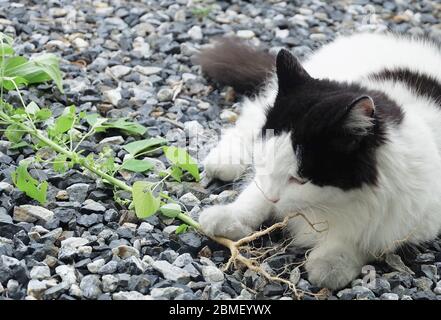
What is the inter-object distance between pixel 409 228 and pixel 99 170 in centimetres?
116

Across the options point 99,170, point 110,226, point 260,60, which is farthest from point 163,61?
point 110,226

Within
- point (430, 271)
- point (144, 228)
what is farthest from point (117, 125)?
point (430, 271)

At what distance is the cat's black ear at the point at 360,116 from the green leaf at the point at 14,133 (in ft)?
4.61

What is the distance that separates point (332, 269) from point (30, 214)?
1062mm

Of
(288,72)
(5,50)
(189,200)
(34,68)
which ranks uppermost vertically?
(288,72)

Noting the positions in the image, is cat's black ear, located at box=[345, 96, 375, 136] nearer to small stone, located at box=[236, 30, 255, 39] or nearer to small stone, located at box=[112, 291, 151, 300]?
small stone, located at box=[112, 291, 151, 300]

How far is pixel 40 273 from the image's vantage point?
224cm

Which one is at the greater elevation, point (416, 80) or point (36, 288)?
point (416, 80)

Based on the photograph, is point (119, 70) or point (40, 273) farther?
point (119, 70)

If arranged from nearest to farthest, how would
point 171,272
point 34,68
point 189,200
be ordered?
point 171,272 → point 189,200 → point 34,68

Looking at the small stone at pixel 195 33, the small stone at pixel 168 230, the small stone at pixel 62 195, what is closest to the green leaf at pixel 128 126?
the small stone at pixel 62 195

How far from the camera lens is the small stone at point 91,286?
7.21 feet

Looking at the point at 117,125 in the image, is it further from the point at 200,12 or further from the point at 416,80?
the point at 200,12
